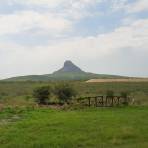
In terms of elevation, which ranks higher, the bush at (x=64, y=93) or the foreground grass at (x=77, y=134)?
the bush at (x=64, y=93)

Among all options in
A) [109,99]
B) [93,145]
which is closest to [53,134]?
[93,145]

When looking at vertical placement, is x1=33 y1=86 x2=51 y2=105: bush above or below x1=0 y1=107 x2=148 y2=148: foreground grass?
above

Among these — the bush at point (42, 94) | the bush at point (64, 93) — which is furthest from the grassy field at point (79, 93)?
the bush at point (64, 93)

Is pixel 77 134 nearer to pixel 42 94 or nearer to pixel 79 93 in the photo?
pixel 42 94

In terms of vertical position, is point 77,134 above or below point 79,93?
below

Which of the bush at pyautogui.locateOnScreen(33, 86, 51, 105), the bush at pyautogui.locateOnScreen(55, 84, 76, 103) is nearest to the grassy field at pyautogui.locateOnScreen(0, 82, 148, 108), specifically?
the bush at pyautogui.locateOnScreen(33, 86, 51, 105)

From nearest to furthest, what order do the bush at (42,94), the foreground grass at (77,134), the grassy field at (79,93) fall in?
the foreground grass at (77,134) → the bush at (42,94) → the grassy field at (79,93)

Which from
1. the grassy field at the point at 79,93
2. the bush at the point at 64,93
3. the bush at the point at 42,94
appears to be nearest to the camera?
the bush at the point at 42,94

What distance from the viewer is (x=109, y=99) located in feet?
151

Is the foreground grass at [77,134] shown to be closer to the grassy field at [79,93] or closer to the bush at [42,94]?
the grassy field at [79,93]

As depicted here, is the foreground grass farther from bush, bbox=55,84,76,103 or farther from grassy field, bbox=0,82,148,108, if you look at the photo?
bush, bbox=55,84,76,103

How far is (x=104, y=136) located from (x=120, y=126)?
3.67 m

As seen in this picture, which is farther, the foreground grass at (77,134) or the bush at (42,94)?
the bush at (42,94)

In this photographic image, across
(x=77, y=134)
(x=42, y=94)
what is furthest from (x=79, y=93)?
(x=77, y=134)
